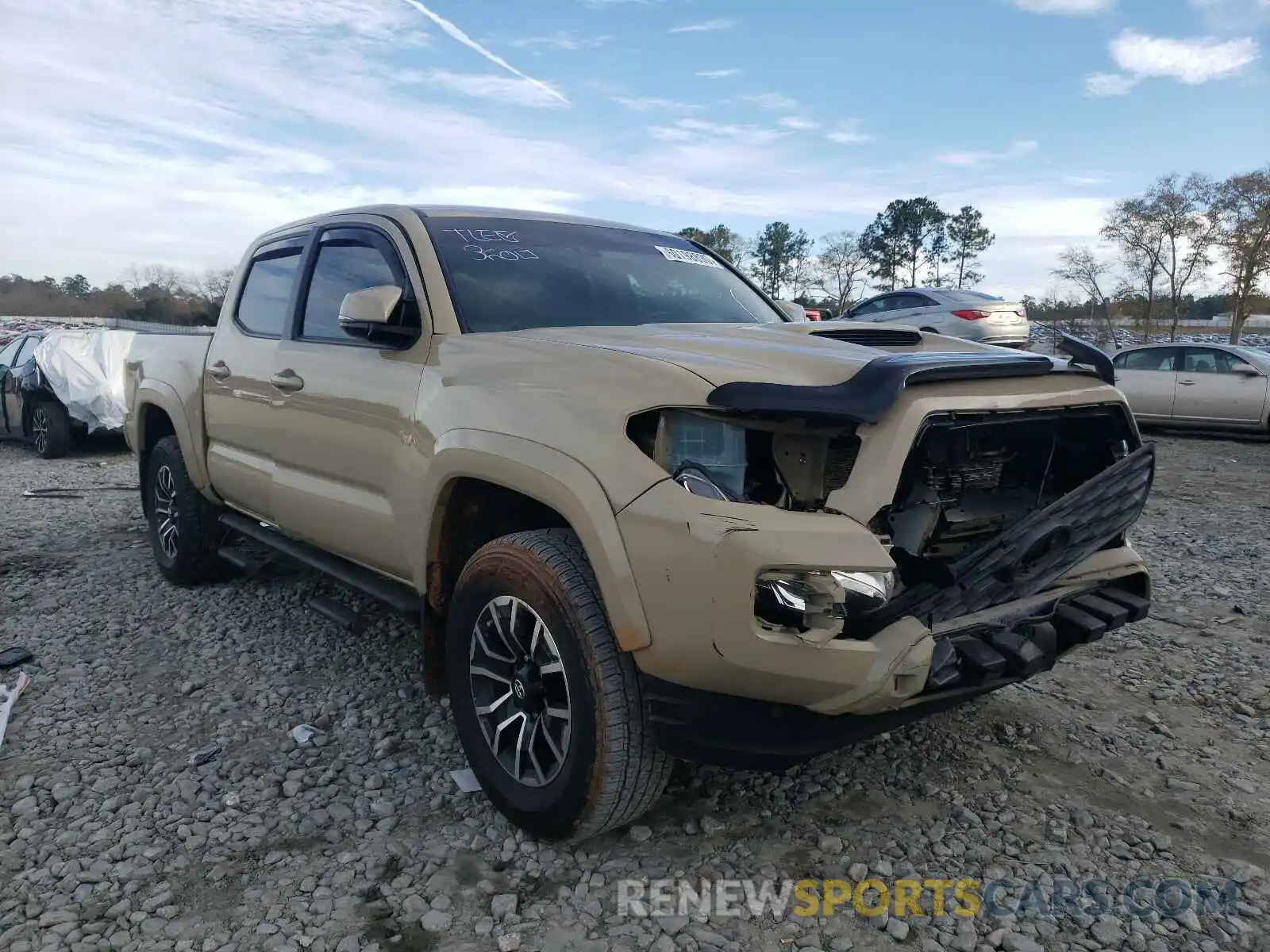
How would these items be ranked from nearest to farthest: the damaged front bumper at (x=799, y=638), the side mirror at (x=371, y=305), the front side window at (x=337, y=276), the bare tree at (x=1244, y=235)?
the damaged front bumper at (x=799, y=638) < the side mirror at (x=371, y=305) < the front side window at (x=337, y=276) < the bare tree at (x=1244, y=235)

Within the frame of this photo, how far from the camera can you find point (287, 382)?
3807 mm

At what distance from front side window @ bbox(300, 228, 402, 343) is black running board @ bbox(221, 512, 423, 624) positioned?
928mm

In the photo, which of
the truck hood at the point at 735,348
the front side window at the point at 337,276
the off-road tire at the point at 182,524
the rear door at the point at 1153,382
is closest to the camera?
the truck hood at the point at 735,348

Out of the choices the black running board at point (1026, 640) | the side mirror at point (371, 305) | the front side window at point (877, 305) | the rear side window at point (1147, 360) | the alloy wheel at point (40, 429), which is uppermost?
the front side window at point (877, 305)

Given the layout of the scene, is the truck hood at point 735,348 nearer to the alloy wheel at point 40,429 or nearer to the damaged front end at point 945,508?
the damaged front end at point 945,508

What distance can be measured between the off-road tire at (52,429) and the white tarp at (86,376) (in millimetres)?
174

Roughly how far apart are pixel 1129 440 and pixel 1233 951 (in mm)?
1409

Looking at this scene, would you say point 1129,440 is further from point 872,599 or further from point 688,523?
point 688,523

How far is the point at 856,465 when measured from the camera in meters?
2.16

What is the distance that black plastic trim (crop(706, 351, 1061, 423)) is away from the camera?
2.12 meters

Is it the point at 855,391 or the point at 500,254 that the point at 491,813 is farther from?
the point at 500,254

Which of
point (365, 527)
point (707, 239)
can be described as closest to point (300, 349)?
point (365, 527)

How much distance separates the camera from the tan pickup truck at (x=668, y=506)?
2115 mm

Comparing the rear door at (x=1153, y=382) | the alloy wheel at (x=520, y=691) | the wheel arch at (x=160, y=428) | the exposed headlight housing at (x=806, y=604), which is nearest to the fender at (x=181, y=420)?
the wheel arch at (x=160, y=428)
